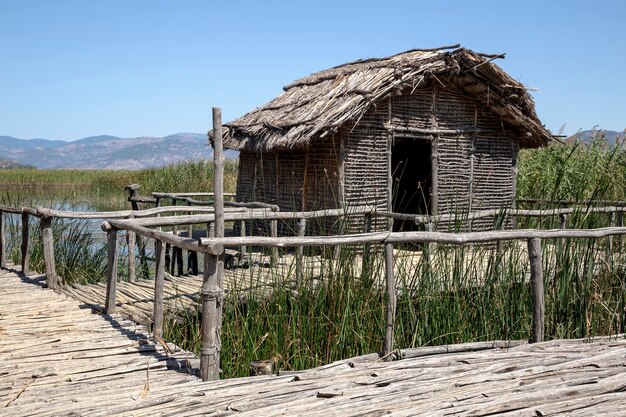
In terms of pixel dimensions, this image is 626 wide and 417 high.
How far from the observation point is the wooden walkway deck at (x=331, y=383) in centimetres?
407

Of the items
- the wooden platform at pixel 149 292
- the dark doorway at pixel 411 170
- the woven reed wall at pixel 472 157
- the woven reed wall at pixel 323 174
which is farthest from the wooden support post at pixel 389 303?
the dark doorway at pixel 411 170

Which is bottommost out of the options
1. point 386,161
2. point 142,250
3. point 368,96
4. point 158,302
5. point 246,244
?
point 142,250

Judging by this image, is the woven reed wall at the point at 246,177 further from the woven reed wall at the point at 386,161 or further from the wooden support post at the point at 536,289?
the wooden support post at the point at 536,289

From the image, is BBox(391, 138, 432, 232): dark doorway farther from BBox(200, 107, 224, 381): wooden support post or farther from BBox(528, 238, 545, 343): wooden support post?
BBox(200, 107, 224, 381): wooden support post

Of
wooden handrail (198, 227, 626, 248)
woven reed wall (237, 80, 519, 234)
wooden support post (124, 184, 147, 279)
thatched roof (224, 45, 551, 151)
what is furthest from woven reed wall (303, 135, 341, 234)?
wooden handrail (198, 227, 626, 248)

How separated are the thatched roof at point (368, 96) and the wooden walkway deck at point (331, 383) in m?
5.01

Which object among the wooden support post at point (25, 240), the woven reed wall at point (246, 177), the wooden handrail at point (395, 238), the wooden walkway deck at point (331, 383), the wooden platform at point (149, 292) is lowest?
the wooden walkway deck at point (331, 383)

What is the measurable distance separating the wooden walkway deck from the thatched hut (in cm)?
448

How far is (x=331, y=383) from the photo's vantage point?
4.36 m

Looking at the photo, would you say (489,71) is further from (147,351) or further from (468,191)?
(147,351)

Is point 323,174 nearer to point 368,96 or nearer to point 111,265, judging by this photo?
point 368,96

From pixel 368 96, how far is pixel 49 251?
463 cm

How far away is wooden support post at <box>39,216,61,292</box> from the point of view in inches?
302

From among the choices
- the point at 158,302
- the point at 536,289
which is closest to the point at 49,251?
the point at 158,302
